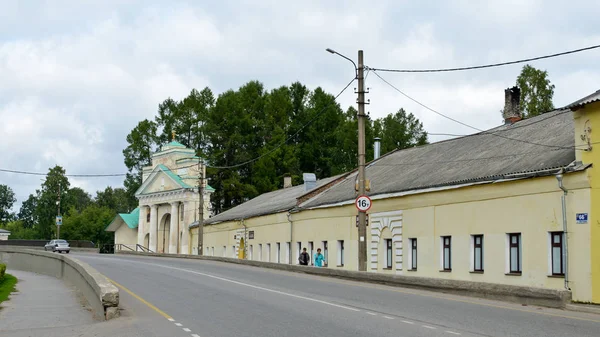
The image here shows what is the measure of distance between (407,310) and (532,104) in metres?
45.4

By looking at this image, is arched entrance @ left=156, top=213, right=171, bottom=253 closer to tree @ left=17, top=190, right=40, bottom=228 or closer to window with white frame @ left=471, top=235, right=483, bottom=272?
window with white frame @ left=471, top=235, right=483, bottom=272

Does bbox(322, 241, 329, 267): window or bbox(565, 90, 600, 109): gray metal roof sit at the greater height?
bbox(565, 90, 600, 109): gray metal roof

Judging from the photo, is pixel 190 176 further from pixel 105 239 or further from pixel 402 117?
pixel 105 239

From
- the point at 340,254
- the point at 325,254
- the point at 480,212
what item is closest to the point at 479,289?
the point at 480,212

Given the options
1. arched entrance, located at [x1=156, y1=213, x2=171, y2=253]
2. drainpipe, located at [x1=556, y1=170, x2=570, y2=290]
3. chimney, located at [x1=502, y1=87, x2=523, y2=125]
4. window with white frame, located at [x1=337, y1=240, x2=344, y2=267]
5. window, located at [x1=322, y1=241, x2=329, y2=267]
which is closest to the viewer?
drainpipe, located at [x1=556, y1=170, x2=570, y2=290]

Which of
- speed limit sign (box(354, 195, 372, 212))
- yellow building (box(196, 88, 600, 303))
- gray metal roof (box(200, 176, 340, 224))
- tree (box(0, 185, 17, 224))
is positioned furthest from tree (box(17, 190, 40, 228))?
speed limit sign (box(354, 195, 372, 212))

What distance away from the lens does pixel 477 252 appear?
27375 mm

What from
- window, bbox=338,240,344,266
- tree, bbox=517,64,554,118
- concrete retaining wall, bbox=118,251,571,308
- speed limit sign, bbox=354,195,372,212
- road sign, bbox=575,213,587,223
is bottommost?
concrete retaining wall, bbox=118,251,571,308

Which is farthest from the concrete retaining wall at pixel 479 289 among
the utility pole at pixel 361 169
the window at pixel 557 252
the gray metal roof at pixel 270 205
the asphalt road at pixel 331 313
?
the gray metal roof at pixel 270 205

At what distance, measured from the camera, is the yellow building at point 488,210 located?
71.6ft

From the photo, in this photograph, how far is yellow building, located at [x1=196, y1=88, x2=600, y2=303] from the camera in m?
21.8

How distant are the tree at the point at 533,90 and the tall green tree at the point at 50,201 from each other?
76603mm

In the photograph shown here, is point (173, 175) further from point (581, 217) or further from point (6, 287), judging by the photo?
point (581, 217)

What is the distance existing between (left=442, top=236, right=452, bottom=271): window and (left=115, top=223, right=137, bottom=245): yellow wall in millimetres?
59578
